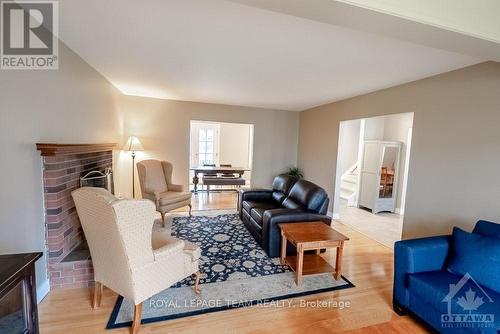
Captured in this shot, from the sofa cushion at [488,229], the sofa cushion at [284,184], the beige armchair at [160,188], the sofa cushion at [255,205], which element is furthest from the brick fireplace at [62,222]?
the sofa cushion at [488,229]

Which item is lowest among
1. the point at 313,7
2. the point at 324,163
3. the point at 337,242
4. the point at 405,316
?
the point at 405,316

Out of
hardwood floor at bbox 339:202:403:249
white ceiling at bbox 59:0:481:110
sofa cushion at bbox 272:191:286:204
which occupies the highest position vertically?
white ceiling at bbox 59:0:481:110

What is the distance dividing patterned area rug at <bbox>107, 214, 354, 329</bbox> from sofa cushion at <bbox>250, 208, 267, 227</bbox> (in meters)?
0.34

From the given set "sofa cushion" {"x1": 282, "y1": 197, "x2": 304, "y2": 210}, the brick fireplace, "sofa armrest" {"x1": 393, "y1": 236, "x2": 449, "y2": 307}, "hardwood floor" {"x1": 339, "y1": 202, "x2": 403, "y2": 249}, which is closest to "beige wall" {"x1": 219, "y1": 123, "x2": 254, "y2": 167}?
"hardwood floor" {"x1": 339, "y1": 202, "x2": 403, "y2": 249}

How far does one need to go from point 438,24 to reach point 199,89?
332 cm

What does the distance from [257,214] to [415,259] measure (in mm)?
1942

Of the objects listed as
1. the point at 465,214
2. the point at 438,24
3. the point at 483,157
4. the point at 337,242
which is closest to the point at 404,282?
the point at 337,242

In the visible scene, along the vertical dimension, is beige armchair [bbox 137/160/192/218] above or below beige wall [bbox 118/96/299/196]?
below

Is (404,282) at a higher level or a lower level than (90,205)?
lower

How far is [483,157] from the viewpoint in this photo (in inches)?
92.6

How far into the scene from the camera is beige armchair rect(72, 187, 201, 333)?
1.57 m

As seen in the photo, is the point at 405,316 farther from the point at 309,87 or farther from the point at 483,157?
the point at 309,87

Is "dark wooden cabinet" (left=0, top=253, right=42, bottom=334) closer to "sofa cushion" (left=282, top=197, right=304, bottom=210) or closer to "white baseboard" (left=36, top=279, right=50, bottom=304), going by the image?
"white baseboard" (left=36, top=279, right=50, bottom=304)

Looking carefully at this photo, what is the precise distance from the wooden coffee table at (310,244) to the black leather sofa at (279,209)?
13cm
